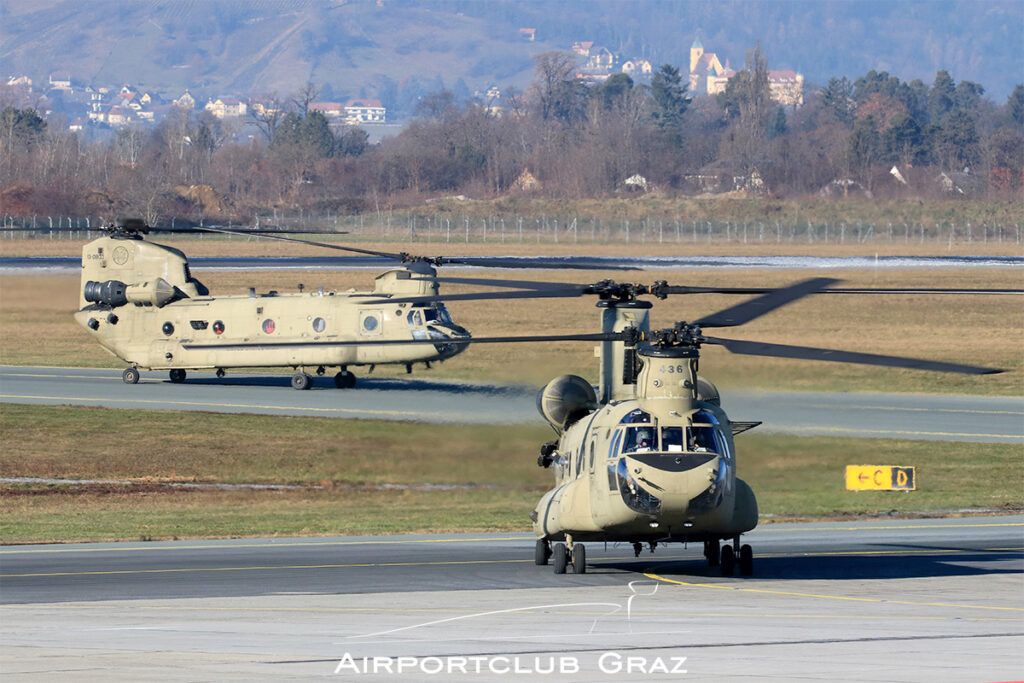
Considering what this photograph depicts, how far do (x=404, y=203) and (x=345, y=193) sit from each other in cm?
1401

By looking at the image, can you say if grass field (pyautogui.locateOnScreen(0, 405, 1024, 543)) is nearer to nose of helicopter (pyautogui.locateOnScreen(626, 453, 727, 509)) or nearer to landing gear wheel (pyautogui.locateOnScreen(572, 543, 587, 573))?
landing gear wheel (pyautogui.locateOnScreen(572, 543, 587, 573))

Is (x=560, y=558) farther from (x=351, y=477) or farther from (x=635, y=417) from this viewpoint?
Answer: (x=351, y=477)

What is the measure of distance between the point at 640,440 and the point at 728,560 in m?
3.29

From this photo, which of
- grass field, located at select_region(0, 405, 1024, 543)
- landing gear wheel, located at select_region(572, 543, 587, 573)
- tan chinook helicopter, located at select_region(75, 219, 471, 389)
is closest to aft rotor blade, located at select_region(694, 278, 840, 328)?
landing gear wheel, located at select_region(572, 543, 587, 573)

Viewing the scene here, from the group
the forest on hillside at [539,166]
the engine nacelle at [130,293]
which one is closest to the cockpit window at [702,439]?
the engine nacelle at [130,293]

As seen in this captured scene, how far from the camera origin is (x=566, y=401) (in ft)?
75.0

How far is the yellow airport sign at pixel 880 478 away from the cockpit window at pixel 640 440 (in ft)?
50.5

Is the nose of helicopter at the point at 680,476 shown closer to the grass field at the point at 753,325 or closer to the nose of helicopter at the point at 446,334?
the grass field at the point at 753,325

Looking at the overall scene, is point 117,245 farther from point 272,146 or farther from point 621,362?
point 272,146

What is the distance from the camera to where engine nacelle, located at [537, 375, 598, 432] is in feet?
75.0

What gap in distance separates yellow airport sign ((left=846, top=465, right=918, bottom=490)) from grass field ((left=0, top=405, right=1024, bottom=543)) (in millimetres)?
426

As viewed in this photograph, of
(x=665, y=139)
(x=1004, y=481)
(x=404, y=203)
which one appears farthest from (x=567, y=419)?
(x=665, y=139)

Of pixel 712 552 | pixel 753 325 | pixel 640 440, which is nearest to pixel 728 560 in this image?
pixel 712 552

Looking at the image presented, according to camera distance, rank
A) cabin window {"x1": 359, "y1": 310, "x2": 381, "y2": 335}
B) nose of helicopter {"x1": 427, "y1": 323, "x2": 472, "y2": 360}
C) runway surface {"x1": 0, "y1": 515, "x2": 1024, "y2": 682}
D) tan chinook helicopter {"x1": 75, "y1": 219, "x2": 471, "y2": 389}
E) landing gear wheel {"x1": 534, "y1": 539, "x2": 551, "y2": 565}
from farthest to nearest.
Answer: cabin window {"x1": 359, "y1": 310, "x2": 381, "y2": 335}
tan chinook helicopter {"x1": 75, "y1": 219, "x2": 471, "y2": 389}
nose of helicopter {"x1": 427, "y1": 323, "x2": 472, "y2": 360}
landing gear wheel {"x1": 534, "y1": 539, "x2": 551, "y2": 565}
runway surface {"x1": 0, "y1": 515, "x2": 1024, "y2": 682}
